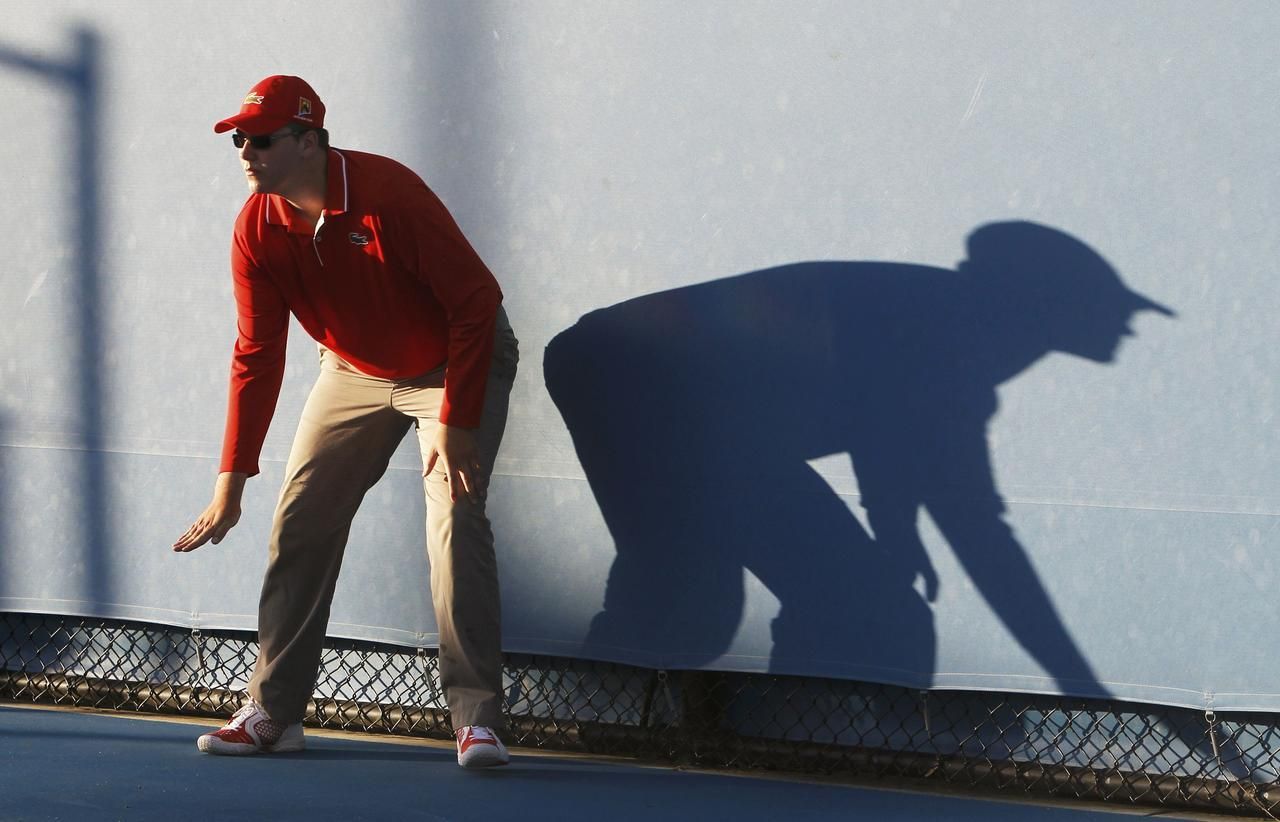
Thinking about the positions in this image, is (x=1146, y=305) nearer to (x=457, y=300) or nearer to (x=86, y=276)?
(x=457, y=300)

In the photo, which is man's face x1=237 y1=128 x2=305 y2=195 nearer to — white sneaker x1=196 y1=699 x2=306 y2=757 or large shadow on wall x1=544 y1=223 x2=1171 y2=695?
large shadow on wall x1=544 y1=223 x2=1171 y2=695

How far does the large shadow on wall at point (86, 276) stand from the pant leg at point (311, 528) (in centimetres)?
76

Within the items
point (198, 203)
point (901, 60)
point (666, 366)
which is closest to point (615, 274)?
point (666, 366)

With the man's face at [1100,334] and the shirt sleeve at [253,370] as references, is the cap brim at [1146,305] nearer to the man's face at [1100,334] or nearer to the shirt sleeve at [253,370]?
the man's face at [1100,334]

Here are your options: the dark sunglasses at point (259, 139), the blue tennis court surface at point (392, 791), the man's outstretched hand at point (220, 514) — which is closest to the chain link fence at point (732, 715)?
the blue tennis court surface at point (392, 791)

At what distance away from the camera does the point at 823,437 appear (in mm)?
3068

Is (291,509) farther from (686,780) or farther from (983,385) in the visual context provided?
(983,385)

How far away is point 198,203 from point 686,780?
1.86 metres

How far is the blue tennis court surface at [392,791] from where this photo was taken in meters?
2.65

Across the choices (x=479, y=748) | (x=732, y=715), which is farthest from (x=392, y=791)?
A: (x=732, y=715)

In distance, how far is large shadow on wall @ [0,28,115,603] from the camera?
3545 mm

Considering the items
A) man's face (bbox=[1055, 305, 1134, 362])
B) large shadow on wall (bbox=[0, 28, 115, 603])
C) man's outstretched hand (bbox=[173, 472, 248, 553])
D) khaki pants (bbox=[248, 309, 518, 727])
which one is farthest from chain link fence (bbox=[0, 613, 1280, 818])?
man's face (bbox=[1055, 305, 1134, 362])

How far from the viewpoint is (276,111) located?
2.83 meters

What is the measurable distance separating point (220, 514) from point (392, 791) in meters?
0.71
